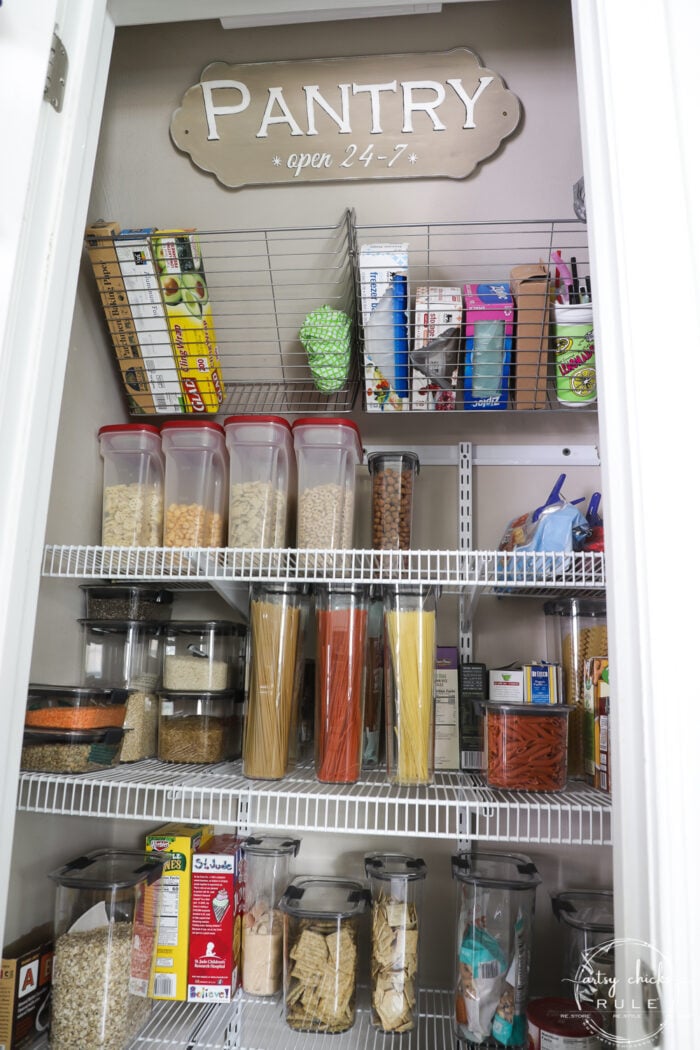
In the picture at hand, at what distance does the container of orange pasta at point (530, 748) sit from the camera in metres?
1.23

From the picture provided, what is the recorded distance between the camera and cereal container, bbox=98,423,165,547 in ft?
4.63

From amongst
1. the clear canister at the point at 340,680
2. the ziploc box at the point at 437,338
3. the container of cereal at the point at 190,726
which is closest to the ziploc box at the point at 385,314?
the ziploc box at the point at 437,338

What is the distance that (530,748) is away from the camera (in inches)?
48.6

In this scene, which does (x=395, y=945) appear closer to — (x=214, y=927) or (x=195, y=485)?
(x=214, y=927)

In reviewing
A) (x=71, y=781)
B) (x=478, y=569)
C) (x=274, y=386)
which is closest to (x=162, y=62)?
(x=274, y=386)

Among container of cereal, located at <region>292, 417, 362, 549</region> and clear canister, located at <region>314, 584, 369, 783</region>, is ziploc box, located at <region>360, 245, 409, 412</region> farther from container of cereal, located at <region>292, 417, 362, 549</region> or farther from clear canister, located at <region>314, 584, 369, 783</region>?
clear canister, located at <region>314, 584, 369, 783</region>

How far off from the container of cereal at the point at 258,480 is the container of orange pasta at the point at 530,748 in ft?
1.72

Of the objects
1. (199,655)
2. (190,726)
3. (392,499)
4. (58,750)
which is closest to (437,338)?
(392,499)

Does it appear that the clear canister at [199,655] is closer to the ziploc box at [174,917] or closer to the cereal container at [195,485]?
the cereal container at [195,485]

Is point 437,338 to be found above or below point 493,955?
above

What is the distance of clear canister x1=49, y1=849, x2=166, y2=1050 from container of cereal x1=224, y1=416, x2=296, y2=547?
62 cm

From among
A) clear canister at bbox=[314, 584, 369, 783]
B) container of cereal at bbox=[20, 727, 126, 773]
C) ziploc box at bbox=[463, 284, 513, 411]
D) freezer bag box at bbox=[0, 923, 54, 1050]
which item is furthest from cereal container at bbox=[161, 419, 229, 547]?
freezer bag box at bbox=[0, 923, 54, 1050]

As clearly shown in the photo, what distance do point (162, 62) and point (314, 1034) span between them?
2140 mm

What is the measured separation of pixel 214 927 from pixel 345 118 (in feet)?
5.71
